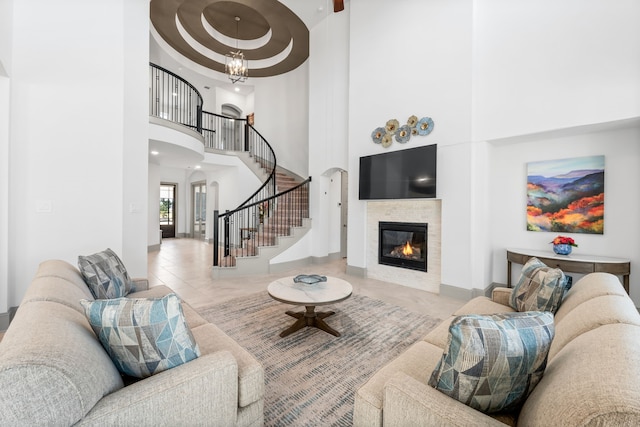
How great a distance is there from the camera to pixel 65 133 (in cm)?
320

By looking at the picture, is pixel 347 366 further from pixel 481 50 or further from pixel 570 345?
pixel 481 50

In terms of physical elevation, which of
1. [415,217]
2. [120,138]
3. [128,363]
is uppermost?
[120,138]

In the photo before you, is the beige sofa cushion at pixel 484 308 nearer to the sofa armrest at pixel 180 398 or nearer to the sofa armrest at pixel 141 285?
the sofa armrest at pixel 180 398

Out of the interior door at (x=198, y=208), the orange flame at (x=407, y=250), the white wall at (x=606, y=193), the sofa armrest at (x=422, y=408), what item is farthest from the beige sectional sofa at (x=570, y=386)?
the interior door at (x=198, y=208)

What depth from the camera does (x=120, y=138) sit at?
11.6ft

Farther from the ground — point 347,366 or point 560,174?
point 560,174

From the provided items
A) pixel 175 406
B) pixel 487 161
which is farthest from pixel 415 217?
pixel 175 406

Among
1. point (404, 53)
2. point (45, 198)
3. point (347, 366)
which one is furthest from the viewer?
point (404, 53)

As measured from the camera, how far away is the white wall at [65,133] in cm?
301

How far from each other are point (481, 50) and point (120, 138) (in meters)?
4.98

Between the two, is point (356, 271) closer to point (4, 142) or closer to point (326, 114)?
point (326, 114)

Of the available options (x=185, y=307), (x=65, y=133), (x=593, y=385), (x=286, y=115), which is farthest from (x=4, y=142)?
(x=286, y=115)

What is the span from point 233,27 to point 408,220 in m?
6.56

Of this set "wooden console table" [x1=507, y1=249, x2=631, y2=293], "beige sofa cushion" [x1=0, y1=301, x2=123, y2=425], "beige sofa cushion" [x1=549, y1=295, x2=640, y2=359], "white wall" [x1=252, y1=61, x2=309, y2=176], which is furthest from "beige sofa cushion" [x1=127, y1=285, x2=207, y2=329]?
"white wall" [x1=252, y1=61, x2=309, y2=176]
